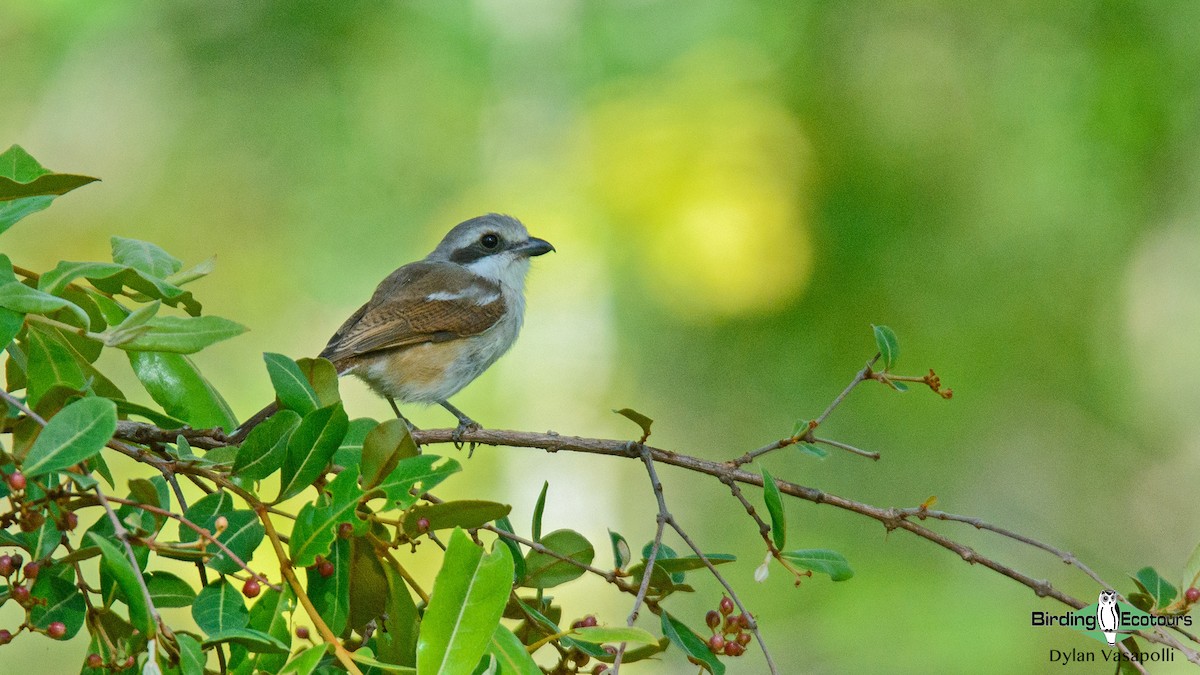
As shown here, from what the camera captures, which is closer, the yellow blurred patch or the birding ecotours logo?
the birding ecotours logo

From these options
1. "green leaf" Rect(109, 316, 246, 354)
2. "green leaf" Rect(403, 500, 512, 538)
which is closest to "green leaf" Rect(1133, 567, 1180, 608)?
"green leaf" Rect(403, 500, 512, 538)

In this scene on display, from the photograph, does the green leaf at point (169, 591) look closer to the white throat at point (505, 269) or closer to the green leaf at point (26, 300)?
the green leaf at point (26, 300)

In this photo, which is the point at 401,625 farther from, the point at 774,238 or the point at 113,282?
the point at 774,238

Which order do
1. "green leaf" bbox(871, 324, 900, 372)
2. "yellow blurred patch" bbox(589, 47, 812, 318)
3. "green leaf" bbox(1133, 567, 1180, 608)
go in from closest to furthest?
"green leaf" bbox(1133, 567, 1180, 608) → "green leaf" bbox(871, 324, 900, 372) → "yellow blurred patch" bbox(589, 47, 812, 318)

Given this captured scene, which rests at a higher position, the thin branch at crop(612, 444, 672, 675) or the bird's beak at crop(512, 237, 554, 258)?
the bird's beak at crop(512, 237, 554, 258)

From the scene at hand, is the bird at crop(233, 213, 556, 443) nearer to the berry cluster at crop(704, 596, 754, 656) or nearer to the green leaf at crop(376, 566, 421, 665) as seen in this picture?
the berry cluster at crop(704, 596, 754, 656)

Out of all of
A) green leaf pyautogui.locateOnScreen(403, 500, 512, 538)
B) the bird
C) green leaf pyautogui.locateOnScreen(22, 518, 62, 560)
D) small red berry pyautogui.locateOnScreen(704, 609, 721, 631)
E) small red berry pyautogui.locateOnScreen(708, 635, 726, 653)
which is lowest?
small red berry pyautogui.locateOnScreen(708, 635, 726, 653)

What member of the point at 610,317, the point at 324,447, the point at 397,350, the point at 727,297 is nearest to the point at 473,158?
the point at 610,317

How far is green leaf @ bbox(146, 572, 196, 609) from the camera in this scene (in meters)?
1.69

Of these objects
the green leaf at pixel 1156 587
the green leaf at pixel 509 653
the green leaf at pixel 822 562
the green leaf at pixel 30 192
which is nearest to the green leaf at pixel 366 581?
the green leaf at pixel 509 653

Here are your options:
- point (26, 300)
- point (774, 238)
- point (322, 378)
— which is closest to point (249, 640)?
point (26, 300)

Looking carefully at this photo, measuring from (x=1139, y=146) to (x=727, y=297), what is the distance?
Result: 4.25m

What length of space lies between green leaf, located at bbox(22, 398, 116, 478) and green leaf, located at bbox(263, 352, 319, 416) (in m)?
0.48

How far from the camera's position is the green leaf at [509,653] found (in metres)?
1.51
